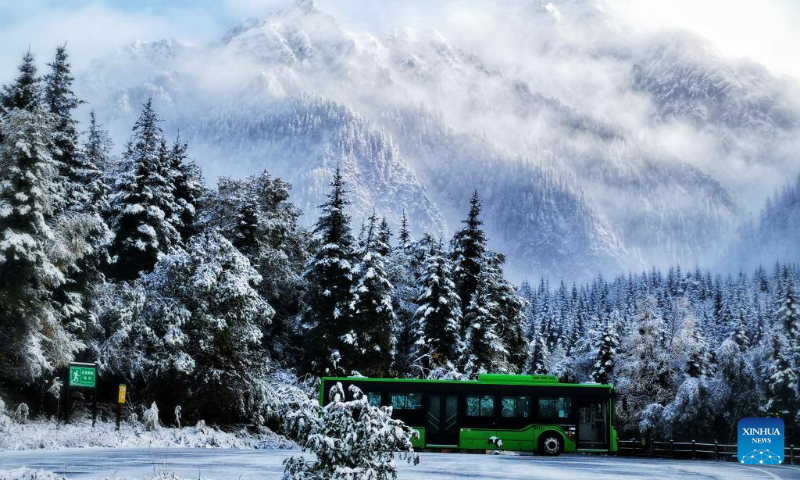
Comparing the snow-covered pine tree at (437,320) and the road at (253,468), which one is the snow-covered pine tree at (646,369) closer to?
the snow-covered pine tree at (437,320)

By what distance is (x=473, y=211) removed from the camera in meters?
52.4

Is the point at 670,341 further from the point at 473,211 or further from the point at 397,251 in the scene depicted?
the point at 397,251

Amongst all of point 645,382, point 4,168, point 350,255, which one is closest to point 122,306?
point 4,168

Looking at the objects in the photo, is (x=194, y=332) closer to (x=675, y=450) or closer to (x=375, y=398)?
(x=375, y=398)

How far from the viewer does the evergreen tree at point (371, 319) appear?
143 ft

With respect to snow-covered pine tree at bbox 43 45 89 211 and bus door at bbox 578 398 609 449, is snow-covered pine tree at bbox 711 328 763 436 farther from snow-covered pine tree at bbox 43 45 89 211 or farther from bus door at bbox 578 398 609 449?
snow-covered pine tree at bbox 43 45 89 211

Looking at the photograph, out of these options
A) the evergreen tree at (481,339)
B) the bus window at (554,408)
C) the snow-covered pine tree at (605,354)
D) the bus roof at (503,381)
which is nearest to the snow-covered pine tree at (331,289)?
the evergreen tree at (481,339)

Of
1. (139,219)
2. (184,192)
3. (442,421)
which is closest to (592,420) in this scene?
(442,421)

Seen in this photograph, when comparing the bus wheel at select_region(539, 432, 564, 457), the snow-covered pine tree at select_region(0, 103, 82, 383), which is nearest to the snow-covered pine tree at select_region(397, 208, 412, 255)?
the bus wheel at select_region(539, 432, 564, 457)

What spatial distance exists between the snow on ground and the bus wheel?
13.6m

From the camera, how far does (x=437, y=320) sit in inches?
1874

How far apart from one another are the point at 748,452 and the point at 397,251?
5955 centimetres

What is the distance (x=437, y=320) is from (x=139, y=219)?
19.2 m

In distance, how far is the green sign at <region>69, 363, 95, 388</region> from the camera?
29.3m
